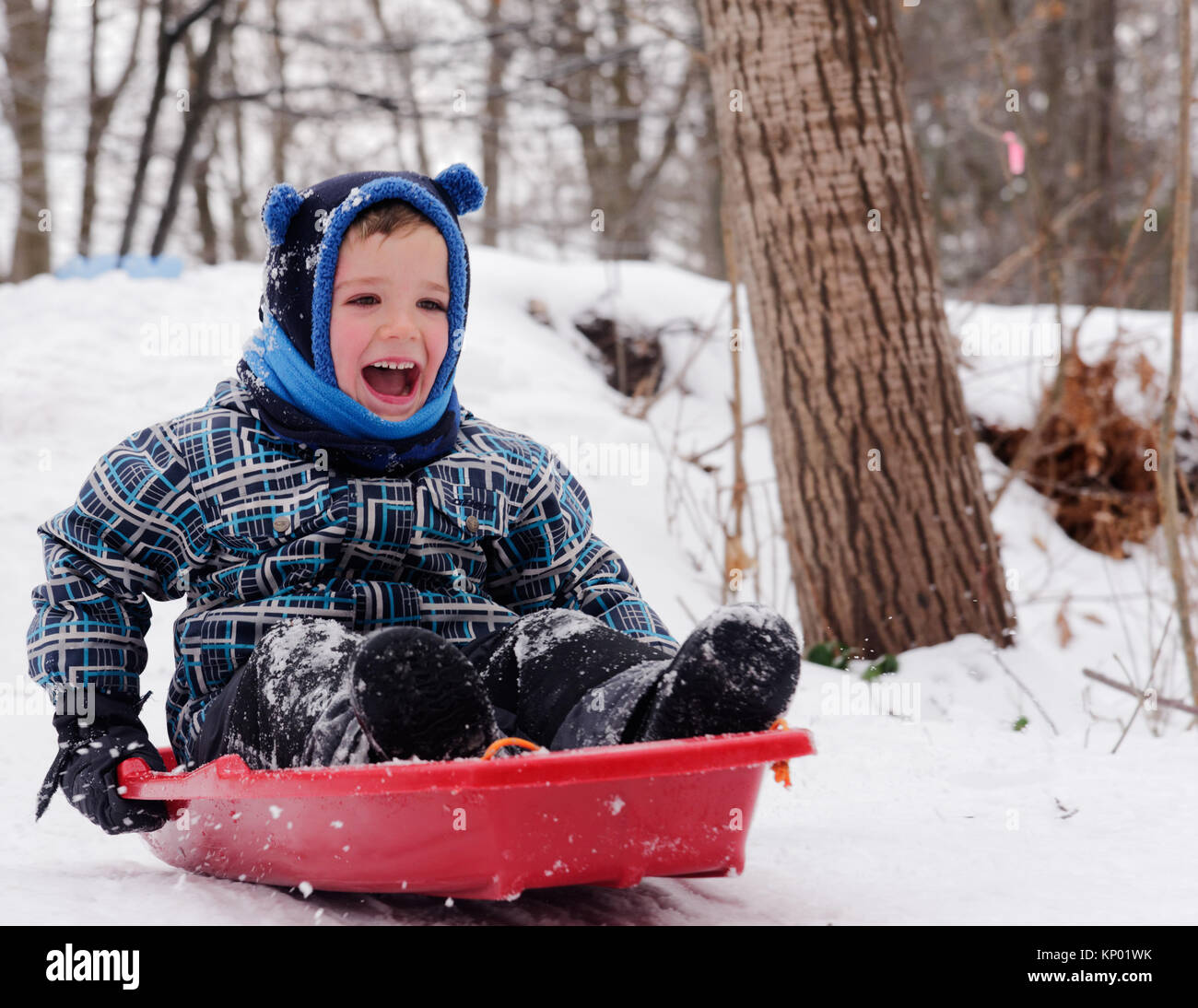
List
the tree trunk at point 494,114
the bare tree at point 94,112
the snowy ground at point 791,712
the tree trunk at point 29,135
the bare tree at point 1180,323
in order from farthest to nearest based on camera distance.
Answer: the tree trunk at point 29,135 < the bare tree at point 94,112 < the tree trunk at point 494,114 < the bare tree at point 1180,323 < the snowy ground at point 791,712

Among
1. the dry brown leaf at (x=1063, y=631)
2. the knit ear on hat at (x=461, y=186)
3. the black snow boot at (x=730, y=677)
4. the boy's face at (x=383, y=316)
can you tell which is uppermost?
the knit ear on hat at (x=461, y=186)

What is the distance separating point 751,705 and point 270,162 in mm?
15762

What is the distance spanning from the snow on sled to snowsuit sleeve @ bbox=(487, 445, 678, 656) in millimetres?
637

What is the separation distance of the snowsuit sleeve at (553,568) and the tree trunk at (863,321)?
55.7 inches

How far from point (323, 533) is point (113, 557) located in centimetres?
33

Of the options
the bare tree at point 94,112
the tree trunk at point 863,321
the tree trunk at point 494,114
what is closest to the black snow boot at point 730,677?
the tree trunk at point 863,321

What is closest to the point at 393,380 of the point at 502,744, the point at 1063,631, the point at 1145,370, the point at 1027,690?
the point at 502,744

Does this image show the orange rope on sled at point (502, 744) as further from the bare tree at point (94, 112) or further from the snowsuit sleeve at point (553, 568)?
the bare tree at point (94, 112)

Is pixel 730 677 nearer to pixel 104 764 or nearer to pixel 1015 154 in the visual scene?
pixel 104 764

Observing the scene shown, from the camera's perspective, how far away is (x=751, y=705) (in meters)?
1.42

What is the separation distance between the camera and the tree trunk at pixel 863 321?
11.0 feet

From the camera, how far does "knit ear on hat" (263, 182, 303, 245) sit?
1965 millimetres

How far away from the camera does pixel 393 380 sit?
79.4 inches
